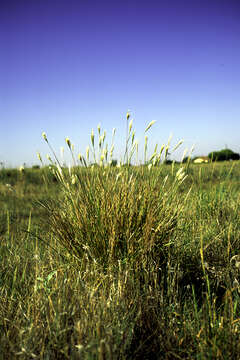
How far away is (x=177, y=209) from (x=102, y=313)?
0.96 meters

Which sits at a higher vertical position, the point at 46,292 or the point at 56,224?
the point at 56,224

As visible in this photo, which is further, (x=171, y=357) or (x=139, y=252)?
(x=139, y=252)

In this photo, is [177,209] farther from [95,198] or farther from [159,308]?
[159,308]

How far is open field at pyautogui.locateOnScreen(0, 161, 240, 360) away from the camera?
117cm

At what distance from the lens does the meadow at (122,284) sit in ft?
3.84

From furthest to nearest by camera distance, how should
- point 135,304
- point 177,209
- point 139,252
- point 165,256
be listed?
point 177,209, point 165,256, point 139,252, point 135,304

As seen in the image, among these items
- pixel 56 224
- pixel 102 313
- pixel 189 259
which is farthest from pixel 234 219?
pixel 102 313

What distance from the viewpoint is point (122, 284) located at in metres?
1.47

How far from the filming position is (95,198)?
75.5 inches

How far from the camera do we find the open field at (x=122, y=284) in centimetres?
117

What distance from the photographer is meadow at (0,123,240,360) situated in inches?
46.1

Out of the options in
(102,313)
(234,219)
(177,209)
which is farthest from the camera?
(234,219)

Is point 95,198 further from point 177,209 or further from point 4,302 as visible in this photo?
point 4,302

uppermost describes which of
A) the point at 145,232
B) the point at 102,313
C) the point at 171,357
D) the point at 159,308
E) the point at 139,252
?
the point at 145,232
